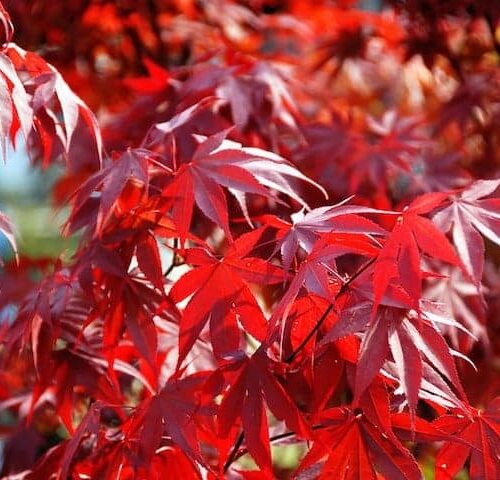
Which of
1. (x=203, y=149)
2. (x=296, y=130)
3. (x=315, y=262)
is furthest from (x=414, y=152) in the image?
(x=315, y=262)

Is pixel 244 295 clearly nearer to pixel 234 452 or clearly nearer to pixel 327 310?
pixel 327 310

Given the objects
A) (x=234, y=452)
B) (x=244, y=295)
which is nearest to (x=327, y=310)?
(x=244, y=295)

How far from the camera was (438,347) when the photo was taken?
823 mm

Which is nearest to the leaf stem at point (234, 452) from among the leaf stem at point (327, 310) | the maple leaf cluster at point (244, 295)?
the maple leaf cluster at point (244, 295)

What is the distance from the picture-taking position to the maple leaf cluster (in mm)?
848

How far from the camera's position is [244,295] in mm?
894

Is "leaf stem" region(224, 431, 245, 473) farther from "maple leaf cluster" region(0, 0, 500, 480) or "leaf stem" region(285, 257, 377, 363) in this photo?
"leaf stem" region(285, 257, 377, 363)

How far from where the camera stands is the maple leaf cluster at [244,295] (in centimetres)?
85

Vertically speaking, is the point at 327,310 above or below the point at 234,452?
above

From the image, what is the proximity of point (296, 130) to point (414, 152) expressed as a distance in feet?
0.63

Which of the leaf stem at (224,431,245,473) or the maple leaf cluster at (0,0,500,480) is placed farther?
the leaf stem at (224,431,245,473)

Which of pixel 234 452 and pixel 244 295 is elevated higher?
pixel 244 295

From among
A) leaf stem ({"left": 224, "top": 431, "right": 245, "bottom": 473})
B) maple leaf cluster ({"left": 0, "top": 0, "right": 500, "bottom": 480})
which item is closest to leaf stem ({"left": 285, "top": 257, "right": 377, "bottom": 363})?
maple leaf cluster ({"left": 0, "top": 0, "right": 500, "bottom": 480})

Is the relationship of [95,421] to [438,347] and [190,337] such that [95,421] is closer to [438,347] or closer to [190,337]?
[190,337]
